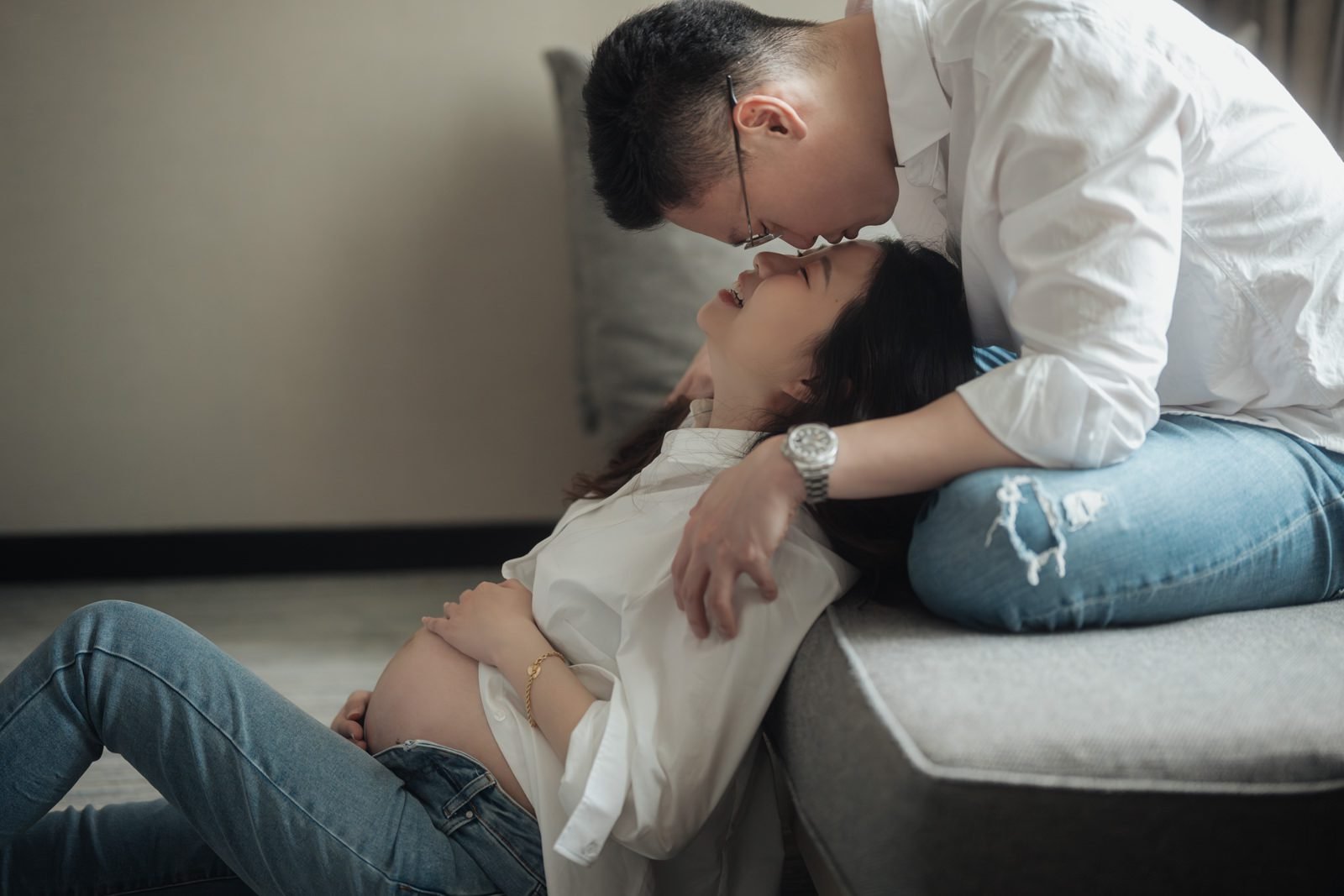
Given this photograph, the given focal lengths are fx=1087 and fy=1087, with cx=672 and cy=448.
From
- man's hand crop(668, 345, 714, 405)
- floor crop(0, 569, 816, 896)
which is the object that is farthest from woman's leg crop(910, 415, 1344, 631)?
floor crop(0, 569, 816, 896)

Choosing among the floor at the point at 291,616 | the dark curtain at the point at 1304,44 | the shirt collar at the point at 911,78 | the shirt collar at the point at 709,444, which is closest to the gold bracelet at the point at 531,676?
the shirt collar at the point at 709,444

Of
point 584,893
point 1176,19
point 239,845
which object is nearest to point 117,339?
point 239,845

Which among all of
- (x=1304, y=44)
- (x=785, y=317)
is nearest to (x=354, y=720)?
(x=785, y=317)

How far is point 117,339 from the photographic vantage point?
2.41 metres

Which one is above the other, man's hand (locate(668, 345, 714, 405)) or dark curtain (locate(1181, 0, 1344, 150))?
dark curtain (locate(1181, 0, 1344, 150))

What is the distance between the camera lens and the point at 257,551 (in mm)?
2531

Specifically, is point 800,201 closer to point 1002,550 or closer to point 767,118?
point 767,118

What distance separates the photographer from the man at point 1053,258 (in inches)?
35.7

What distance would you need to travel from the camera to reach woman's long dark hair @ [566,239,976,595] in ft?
3.39

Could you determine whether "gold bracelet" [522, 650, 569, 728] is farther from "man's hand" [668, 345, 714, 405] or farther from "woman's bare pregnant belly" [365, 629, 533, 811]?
"man's hand" [668, 345, 714, 405]

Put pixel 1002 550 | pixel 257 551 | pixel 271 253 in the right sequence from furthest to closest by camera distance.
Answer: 1. pixel 257 551
2. pixel 271 253
3. pixel 1002 550

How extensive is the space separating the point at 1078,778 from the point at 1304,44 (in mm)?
2220

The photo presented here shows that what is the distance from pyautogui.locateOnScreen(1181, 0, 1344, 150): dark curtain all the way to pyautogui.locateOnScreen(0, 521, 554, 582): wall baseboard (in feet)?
6.32

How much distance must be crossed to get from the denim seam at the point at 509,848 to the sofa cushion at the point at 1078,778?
0.88ft
